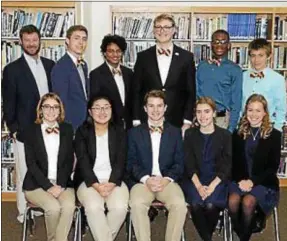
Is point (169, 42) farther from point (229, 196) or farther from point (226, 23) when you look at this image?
point (226, 23)

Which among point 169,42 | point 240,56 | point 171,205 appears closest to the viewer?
point 171,205

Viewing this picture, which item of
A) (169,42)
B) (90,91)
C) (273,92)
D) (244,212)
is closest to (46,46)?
(90,91)

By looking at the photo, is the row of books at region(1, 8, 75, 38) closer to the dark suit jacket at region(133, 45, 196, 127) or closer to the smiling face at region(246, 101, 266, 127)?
the dark suit jacket at region(133, 45, 196, 127)

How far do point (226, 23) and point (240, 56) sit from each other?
1.31 feet

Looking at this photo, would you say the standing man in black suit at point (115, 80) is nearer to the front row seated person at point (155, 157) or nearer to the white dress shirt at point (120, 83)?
the white dress shirt at point (120, 83)

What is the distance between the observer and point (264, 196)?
142 inches

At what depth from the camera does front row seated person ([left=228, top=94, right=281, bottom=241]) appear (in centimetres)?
358

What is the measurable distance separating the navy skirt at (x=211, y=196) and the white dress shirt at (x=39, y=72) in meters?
1.51

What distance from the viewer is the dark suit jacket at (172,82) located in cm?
Result: 414

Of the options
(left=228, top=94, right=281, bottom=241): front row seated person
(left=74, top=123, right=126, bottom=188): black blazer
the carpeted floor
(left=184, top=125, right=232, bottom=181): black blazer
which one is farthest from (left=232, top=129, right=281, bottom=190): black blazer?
(left=74, top=123, right=126, bottom=188): black blazer

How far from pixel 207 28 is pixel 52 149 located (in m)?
2.67

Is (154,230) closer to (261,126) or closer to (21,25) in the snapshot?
(261,126)

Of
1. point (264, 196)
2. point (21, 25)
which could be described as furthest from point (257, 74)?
point (21, 25)

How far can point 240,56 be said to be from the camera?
5723mm
